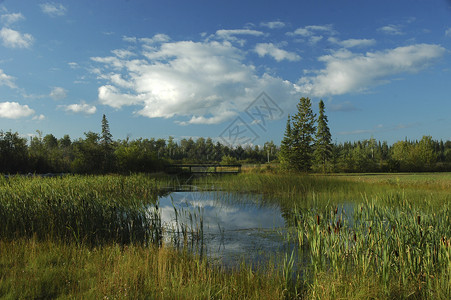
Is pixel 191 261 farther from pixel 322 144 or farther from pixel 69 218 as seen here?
pixel 322 144

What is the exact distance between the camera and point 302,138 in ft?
144

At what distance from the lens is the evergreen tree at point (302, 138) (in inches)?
1679

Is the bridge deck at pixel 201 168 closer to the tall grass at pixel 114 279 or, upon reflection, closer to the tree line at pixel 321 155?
the tree line at pixel 321 155

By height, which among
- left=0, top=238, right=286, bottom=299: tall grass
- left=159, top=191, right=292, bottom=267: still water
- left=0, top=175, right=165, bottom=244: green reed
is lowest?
left=159, top=191, right=292, bottom=267: still water

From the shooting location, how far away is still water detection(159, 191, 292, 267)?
763cm

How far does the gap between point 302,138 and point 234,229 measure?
3595 cm

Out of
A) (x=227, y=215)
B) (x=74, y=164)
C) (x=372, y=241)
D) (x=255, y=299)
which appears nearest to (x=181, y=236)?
(x=227, y=215)

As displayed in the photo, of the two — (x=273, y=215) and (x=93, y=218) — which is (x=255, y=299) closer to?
(x=93, y=218)

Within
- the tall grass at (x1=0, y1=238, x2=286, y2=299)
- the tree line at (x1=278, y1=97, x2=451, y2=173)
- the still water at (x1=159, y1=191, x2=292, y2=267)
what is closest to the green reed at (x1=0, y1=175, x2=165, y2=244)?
the still water at (x1=159, y1=191, x2=292, y2=267)

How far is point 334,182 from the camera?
63.1 feet

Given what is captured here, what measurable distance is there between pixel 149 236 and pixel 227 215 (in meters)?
5.38

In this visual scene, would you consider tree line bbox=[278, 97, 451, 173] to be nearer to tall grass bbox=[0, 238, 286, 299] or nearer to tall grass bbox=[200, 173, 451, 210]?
tall grass bbox=[200, 173, 451, 210]

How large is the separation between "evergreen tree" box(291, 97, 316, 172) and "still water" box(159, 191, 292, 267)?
27.0m

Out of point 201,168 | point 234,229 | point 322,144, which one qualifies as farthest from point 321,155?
point 234,229
